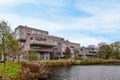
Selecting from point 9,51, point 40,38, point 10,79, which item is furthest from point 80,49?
point 10,79

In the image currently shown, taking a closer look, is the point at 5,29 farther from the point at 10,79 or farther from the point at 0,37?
the point at 10,79

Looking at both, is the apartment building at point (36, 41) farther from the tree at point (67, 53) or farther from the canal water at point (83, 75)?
the canal water at point (83, 75)

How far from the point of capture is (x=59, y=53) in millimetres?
88125

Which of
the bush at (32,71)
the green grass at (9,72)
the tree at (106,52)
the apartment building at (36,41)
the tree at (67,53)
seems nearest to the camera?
the green grass at (9,72)

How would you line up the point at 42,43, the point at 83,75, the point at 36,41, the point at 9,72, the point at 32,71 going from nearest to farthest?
1. the point at 9,72
2. the point at 32,71
3. the point at 83,75
4. the point at 36,41
5. the point at 42,43

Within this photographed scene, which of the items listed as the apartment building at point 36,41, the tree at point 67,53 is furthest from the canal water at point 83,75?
the tree at point 67,53

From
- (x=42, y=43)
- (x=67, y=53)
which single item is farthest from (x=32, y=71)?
(x=67, y=53)

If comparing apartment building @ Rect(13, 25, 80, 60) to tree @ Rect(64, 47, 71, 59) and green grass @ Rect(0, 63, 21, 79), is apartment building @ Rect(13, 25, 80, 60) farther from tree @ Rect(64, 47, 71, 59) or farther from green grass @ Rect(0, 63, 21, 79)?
green grass @ Rect(0, 63, 21, 79)

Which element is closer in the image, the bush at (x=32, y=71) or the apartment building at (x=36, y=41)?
the bush at (x=32, y=71)

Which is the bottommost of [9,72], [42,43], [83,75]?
[83,75]

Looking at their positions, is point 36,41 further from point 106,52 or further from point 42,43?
point 106,52

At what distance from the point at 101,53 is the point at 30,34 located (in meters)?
46.6

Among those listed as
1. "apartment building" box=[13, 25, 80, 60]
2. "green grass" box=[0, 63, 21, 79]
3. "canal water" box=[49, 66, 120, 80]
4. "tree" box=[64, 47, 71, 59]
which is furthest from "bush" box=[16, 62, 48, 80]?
"tree" box=[64, 47, 71, 59]

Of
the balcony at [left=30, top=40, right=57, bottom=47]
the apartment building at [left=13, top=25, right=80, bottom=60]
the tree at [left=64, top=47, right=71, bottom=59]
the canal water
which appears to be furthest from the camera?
the tree at [left=64, top=47, right=71, bottom=59]
